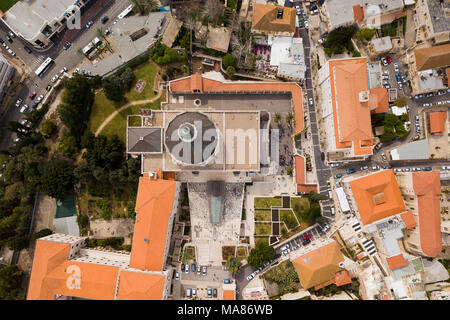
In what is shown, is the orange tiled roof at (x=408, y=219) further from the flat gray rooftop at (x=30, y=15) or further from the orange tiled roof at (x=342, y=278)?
the flat gray rooftop at (x=30, y=15)

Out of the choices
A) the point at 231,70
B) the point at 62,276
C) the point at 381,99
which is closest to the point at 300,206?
the point at 381,99

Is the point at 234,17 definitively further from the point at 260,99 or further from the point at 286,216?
the point at 286,216

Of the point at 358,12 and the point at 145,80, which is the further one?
the point at 145,80

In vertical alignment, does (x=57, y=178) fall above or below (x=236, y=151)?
below

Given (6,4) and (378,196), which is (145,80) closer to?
(6,4)

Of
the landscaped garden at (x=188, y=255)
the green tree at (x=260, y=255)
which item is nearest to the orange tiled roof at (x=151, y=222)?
the landscaped garden at (x=188, y=255)

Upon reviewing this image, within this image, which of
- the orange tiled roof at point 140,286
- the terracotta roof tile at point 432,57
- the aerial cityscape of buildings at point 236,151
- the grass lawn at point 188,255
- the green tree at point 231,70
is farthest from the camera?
the grass lawn at point 188,255
